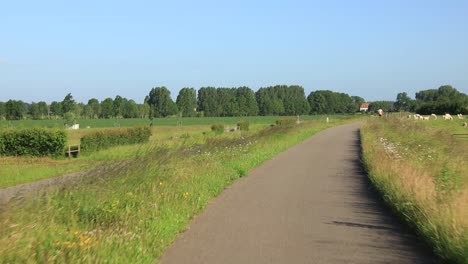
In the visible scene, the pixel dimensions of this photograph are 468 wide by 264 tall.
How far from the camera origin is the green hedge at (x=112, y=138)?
39.3 metres

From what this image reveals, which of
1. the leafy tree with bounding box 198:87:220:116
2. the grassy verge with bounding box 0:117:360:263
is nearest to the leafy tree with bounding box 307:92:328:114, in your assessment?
the leafy tree with bounding box 198:87:220:116

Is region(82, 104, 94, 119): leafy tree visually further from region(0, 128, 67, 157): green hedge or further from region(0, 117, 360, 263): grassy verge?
region(0, 117, 360, 263): grassy verge

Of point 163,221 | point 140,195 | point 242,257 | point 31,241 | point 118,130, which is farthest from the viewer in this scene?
point 118,130

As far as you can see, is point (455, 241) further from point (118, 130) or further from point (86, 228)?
point (118, 130)

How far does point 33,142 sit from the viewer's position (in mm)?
36406

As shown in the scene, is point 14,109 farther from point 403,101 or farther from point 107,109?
point 403,101

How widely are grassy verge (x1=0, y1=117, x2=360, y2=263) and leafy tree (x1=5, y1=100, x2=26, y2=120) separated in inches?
4174

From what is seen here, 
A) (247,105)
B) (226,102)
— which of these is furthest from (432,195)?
(226,102)

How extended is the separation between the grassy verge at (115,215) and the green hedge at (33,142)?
2566 centimetres

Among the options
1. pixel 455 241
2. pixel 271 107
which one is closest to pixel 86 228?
pixel 455 241

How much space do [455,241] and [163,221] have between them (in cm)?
406

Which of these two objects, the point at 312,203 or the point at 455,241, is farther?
the point at 312,203

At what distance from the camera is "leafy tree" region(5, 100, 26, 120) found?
4286 inches

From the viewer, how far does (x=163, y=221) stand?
788 cm
